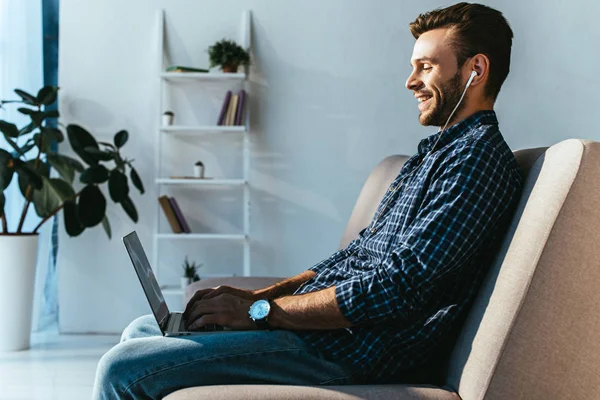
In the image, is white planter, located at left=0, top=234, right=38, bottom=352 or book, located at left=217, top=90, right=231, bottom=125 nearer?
white planter, located at left=0, top=234, right=38, bottom=352

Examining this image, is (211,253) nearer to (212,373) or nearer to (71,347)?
(71,347)

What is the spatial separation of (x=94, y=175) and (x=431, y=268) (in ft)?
8.74

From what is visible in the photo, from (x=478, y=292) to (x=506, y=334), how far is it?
0.19 meters

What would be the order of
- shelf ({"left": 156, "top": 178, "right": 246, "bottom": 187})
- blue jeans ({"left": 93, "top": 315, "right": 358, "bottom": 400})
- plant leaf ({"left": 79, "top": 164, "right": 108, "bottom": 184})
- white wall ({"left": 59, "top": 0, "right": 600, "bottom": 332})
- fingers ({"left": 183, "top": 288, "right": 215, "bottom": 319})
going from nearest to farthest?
1. blue jeans ({"left": 93, "top": 315, "right": 358, "bottom": 400})
2. fingers ({"left": 183, "top": 288, "right": 215, "bottom": 319})
3. plant leaf ({"left": 79, "top": 164, "right": 108, "bottom": 184})
4. shelf ({"left": 156, "top": 178, "right": 246, "bottom": 187})
5. white wall ({"left": 59, "top": 0, "right": 600, "bottom": 332})

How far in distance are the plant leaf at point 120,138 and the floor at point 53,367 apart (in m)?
1.08

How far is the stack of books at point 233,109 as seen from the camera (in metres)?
3.90

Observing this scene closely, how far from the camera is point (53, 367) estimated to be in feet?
10.9

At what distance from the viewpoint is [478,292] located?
4.55 feet

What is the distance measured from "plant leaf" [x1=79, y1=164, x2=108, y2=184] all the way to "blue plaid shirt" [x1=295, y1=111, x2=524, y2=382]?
8.07ft

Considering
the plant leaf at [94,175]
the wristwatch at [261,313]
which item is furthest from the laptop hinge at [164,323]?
the plant leaf at [94,175]

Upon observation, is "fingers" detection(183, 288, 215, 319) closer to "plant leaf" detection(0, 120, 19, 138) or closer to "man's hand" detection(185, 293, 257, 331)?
"man's hand" detection(185, 293, 257, 331)

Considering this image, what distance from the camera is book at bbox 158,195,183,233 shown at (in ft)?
12.8

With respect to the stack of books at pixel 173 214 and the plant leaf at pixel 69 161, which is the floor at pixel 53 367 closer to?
the stack of books at pixel 173 214

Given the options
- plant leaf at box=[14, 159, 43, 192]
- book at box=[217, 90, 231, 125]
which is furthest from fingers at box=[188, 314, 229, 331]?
book at box=[217, 90, 231, 125]
